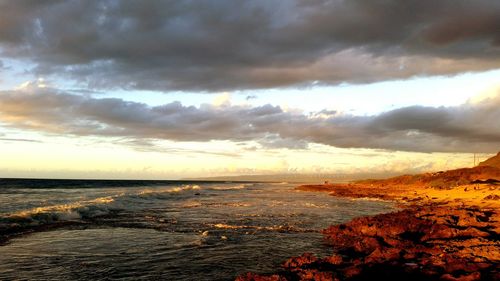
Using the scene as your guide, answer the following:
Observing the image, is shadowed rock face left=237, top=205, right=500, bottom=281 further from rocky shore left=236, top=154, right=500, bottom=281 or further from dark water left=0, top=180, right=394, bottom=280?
dark water left=0, top=180, right=394, bottom=280

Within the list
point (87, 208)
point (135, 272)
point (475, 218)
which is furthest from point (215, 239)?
point (87, 208)

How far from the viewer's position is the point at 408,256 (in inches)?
571

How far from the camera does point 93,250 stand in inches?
717

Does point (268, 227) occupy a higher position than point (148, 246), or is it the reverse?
point (148, 246)

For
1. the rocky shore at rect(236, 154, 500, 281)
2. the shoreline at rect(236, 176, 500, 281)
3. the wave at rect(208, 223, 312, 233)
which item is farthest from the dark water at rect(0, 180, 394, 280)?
the shoreline at rect(236, 176, 500, 281)

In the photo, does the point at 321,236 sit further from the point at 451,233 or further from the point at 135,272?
the point at 135,272

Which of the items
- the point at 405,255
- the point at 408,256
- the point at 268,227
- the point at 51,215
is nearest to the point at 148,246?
the point at 268,227

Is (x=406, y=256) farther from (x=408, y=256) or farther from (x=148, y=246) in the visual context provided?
(x=148, y=246)

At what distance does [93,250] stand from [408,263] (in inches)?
529

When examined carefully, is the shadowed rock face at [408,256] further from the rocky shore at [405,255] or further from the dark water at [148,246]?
the dark water at [148,246]

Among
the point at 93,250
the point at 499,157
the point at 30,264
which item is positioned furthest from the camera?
the point at 499,157

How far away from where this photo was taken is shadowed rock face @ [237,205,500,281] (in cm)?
1198

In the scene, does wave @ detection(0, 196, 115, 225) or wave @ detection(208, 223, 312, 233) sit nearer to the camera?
wave @ detection(208, 223, 312, 233)

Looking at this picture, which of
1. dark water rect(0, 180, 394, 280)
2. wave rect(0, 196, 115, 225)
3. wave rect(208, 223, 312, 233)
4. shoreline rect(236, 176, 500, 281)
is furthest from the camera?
wave rect(0, 196, 115, 225)
